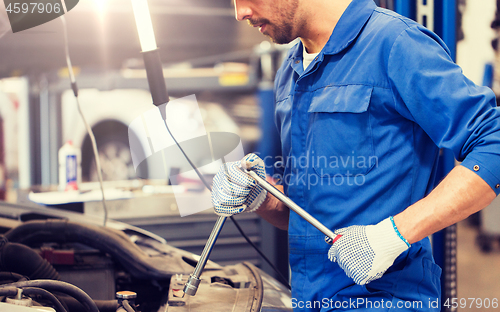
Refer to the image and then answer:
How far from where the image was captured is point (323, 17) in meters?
0.95

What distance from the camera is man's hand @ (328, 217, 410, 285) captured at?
756 millimetres

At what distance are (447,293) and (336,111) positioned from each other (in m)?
0.80

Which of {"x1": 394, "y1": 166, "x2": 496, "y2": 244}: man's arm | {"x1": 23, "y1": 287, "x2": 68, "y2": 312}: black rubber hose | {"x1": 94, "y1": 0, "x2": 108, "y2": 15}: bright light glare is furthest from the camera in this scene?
{"x1": 94, "y1": 0, "x2": 108, "y2": 15}: bright light glare

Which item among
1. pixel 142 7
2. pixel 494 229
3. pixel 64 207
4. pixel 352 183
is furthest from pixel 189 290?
pixel 494 229

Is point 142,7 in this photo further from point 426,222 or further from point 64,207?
point 64,207

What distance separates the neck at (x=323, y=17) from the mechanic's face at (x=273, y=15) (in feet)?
0.12

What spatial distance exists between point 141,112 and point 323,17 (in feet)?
9.46

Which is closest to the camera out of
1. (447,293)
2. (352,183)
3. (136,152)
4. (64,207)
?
(352,183)

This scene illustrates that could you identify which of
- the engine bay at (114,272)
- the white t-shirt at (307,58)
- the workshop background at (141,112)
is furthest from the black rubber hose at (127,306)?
the workshop background at (141,112)

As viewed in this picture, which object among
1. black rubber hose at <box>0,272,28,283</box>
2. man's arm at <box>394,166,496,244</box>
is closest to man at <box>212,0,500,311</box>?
man's arm at <box>394,166,496,244</box>

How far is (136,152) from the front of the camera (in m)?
1.56

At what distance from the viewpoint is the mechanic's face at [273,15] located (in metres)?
0.95

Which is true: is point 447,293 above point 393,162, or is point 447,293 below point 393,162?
below

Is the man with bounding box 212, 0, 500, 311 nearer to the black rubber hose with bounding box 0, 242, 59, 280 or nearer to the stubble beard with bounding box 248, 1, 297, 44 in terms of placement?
the stubble beard with bounding box 248, 1, 297, 44
